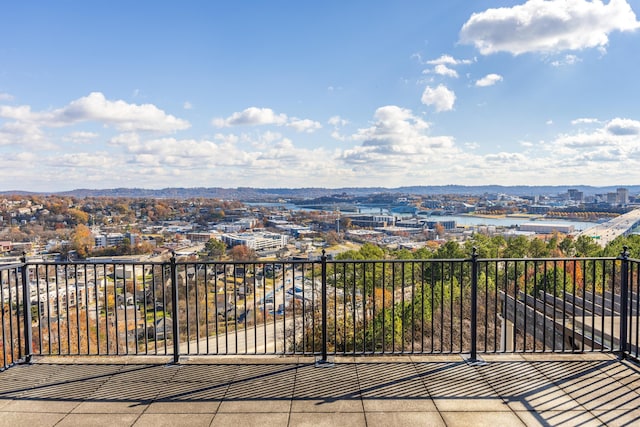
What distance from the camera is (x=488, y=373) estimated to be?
3.96 metres

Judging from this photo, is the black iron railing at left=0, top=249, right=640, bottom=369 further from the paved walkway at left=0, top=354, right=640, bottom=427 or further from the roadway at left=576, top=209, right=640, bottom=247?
the roadway at left=576, top=209, right=640, bottom=247

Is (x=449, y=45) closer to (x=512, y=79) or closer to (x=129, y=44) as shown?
(x=512, y=79)

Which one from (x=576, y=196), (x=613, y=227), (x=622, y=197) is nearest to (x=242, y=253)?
(x=613, y=227)

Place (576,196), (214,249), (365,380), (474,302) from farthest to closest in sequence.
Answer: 1. (576,196)
2. (214,249)
3. (474,302)
4. (365,380)

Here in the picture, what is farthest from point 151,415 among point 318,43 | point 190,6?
point 318,43

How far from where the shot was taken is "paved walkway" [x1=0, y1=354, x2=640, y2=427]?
312cm

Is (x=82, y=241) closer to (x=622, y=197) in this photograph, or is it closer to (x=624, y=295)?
(x=624, y=295)

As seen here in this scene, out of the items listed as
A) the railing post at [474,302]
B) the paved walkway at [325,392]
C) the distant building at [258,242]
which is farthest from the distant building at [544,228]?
the paved walkway at [325,392]

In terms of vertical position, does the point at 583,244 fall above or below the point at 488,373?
below

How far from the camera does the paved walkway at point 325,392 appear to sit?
312cm

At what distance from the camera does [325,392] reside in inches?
141

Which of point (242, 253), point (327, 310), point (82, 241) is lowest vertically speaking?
point (242, 253)

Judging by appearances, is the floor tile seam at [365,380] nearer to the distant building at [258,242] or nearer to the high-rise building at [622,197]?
the distant building at [258,242]

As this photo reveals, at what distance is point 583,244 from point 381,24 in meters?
37.0
